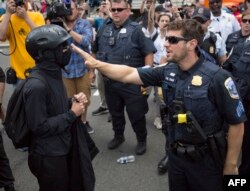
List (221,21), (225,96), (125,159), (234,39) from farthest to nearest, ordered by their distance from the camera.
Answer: (221,21)
(234,39)
(125,159)
(225,96)

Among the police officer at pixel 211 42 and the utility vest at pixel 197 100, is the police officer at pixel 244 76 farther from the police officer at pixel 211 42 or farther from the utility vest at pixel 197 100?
the utility vest at pixel 197 100

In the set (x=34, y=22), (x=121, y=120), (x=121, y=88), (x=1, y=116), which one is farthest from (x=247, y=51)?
(x=1, y=116)

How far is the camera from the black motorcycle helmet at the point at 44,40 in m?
2.49

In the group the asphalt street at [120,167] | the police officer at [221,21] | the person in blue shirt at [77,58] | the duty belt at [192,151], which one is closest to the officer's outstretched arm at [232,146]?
the duty belt at [192,151]

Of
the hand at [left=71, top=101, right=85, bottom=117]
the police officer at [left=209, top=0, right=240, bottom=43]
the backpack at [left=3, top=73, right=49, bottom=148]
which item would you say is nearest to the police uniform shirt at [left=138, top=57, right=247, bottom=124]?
the hand at [left=71, top=101, right=85, bottom=117]

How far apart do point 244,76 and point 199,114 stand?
1383 mm

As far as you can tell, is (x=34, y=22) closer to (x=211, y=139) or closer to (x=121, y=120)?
(x=121, y=120)

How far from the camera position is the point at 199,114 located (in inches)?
97.2

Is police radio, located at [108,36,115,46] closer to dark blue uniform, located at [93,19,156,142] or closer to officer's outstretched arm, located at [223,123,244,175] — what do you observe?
dark blue uniform, located at [93,19,156,142]

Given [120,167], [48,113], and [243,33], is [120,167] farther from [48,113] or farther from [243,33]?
[243,33]

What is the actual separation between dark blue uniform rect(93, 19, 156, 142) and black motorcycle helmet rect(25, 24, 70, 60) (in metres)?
1.89

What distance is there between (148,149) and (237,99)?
→ 260cm

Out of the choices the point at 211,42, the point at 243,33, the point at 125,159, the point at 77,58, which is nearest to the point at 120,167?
the point at 125,159

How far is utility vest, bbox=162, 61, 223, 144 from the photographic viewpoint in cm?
243
